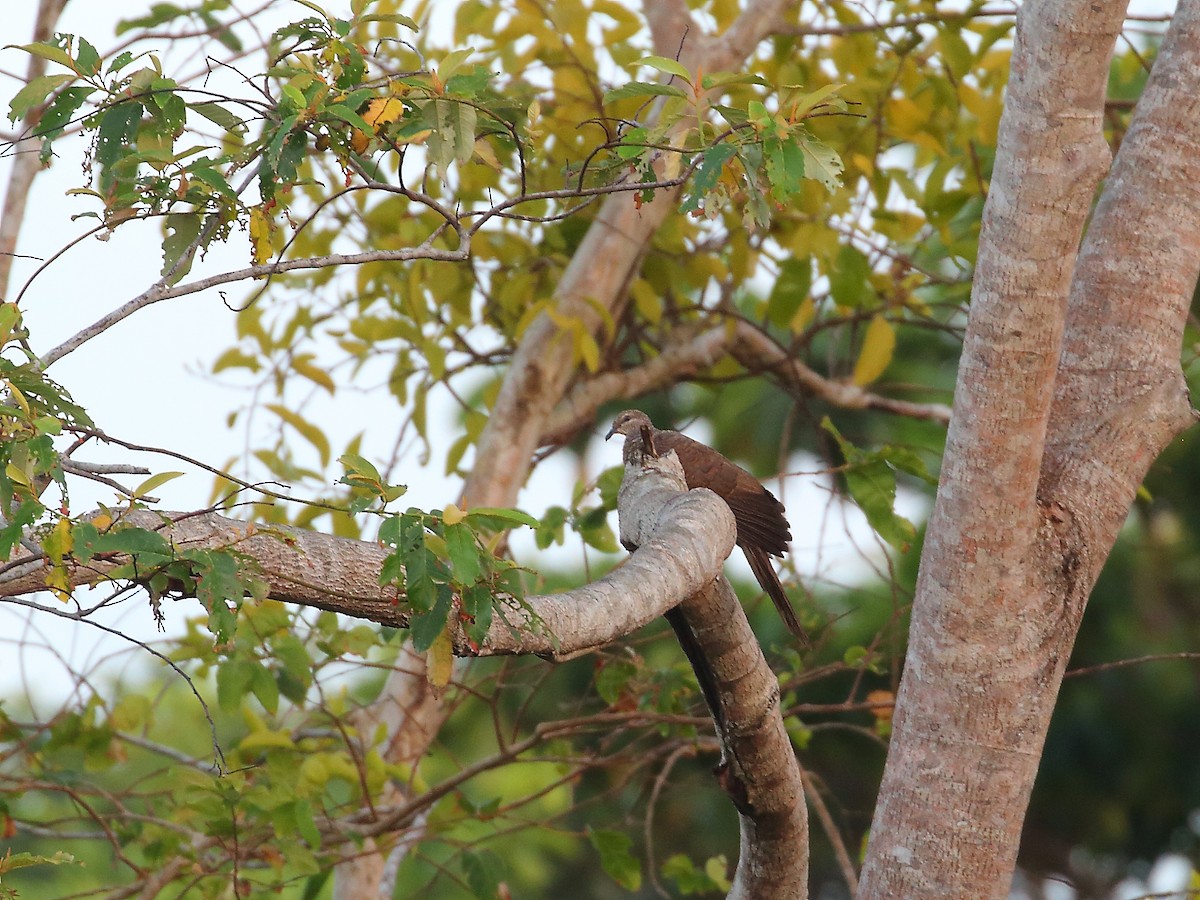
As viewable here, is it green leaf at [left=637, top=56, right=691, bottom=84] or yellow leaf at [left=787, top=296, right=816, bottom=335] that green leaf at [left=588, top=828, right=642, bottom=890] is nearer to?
yellow leaf at [left=787, top=296, right=816, bottom=335]

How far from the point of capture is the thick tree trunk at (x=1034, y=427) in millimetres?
1965

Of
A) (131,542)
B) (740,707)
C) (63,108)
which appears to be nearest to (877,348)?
(740,707)

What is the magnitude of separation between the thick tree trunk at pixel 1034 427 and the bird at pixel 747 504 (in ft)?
1.75

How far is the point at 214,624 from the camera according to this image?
129cm

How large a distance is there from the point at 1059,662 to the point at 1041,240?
0.76 m

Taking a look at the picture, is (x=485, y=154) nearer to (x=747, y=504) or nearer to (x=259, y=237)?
(x=259, y=237)

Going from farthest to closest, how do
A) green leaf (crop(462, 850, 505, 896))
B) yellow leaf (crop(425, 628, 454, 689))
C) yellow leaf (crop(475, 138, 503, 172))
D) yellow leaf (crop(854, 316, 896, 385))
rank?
yellow leaf (crop(854, 316, 896, 385)) → green leaf (crop(462, 850, 505, 896)) → yellow leaf (crop(475, 138, 503, 172)) → yellow leaf (crop(425, 628, 454, 689))

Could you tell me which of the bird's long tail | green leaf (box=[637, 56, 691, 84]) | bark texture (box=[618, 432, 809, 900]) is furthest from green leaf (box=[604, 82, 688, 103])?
the bird's long tail

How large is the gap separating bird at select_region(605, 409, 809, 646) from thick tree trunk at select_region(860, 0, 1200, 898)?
0.53 metres

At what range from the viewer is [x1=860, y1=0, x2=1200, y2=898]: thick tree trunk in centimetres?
196

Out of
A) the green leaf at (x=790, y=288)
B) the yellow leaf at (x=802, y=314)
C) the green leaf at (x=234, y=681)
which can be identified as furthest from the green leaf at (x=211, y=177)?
the yellow leaf at (x=802, y=314)

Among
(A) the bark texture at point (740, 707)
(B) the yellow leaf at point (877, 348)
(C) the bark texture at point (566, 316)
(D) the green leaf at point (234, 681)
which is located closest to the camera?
(A) the bark texture at point (740, 707)

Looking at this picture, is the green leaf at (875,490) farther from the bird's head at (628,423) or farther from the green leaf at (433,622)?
the green leaf at (433,622)

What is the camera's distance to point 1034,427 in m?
2.06
